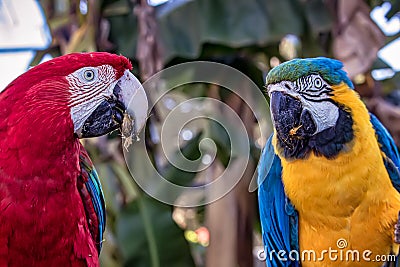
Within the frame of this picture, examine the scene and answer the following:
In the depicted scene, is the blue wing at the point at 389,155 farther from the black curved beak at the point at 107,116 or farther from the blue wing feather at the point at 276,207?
the black curved beak at the point at 107,116

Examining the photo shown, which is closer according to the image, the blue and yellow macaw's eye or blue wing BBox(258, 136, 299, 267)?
the blue and yellow macaw's eye

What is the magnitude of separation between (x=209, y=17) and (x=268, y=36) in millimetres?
161

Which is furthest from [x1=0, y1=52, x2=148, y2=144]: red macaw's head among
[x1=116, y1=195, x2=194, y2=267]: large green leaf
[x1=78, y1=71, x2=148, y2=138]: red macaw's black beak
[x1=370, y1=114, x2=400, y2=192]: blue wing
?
[x1=116, y1=195, x2=194, y2=267]: large green leaf

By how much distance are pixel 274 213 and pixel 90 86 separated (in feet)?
1.10

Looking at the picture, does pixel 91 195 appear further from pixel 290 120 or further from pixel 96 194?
pixel 290 120

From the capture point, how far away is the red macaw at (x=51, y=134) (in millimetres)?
582

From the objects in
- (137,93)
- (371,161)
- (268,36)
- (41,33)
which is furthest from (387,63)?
(137,93)

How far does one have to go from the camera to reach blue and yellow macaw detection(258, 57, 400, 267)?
661 mm

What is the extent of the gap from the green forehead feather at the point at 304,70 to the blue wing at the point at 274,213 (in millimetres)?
138

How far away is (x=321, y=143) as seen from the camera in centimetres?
70

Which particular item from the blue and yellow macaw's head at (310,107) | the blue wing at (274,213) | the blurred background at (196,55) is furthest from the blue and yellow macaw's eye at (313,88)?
the blurred background at (196,55)

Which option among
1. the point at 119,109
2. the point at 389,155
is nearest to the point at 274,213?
the point at 389,155

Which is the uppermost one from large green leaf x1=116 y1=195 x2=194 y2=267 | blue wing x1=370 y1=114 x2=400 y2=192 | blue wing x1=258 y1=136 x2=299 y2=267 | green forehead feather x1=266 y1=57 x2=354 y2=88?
green forehead feather x1=266 y1=57 x2=354 y2=88

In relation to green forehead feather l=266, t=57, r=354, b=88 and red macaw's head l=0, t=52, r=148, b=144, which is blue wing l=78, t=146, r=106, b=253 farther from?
green forehead feather l=266, t=57, r=354, b=88
